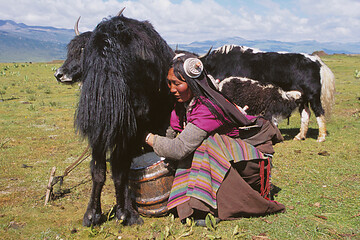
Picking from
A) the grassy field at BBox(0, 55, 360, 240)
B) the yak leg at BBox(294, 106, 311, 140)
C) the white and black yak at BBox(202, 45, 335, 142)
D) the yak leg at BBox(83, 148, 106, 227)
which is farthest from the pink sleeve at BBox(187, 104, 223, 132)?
the yak leg at BBox(294, 106, 311, 140)

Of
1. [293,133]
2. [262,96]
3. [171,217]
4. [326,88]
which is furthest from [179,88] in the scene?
[293,133]

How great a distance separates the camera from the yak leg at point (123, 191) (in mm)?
2570

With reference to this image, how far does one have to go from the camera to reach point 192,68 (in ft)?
8.02

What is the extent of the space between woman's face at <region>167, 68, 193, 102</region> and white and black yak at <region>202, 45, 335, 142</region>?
3.51 m

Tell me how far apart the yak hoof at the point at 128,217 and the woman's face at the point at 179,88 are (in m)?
1.12

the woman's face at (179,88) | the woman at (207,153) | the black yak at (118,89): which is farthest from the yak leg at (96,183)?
the woman's face at (179,88)

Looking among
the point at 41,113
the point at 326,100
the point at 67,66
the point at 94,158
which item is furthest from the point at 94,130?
the point at 41,113

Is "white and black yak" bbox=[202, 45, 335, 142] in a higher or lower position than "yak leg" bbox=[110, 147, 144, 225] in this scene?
higher

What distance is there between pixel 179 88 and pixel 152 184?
0.91 metres

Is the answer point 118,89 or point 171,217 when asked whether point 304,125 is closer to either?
point 171,217

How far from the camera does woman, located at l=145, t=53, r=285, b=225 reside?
2.50 m

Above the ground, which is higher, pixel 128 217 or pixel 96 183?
pixel 96 183

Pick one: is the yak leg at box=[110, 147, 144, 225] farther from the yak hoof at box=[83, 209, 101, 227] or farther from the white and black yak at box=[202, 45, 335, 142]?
the white and black yak at box=[202, 45, 335, 142]

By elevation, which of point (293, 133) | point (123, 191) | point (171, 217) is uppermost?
point (123, 191)
